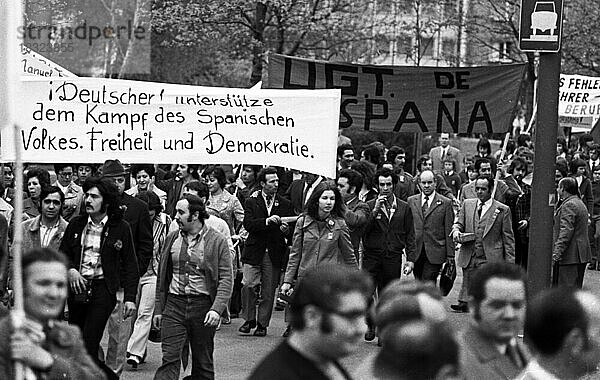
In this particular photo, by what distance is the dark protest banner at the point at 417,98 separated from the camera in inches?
516

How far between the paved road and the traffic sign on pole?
7.95 feet

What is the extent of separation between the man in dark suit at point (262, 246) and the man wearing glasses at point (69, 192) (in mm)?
1808

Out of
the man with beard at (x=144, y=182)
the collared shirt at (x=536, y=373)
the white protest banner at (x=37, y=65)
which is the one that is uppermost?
the white protest banner at (x=37, y=65)

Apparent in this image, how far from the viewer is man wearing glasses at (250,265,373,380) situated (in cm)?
444

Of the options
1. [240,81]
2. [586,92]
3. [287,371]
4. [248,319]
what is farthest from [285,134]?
[240,81]

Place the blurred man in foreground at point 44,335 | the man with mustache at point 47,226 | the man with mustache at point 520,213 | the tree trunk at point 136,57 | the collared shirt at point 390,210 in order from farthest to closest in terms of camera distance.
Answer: the tree trunk at point 136,57 → the man with mustache at point 520,213 → the collared shirt at point 390,210 → the man with mustache at point 47,226 → the blurred man in foreground at point 44,335

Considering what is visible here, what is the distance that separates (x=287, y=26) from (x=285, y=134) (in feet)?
56.8

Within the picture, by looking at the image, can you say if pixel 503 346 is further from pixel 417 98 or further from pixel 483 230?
pixel 483 230

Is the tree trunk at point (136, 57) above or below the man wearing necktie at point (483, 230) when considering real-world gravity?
above

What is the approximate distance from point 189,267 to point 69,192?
5.12 meters

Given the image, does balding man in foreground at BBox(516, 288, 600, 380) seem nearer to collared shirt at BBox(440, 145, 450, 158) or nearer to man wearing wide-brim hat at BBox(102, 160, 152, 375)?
man wearing wide-brim hat at BBox(102, 160, 152, 375)

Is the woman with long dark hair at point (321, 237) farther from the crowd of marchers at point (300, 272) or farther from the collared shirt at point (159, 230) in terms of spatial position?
the collared shirt at point (159, 230)

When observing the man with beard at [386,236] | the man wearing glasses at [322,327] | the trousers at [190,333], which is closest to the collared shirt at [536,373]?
the man wearing glasses at [322,327]

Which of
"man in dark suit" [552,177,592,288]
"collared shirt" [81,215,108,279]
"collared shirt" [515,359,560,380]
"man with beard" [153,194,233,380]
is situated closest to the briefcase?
"man in dark suit" [552,177,592,288]
